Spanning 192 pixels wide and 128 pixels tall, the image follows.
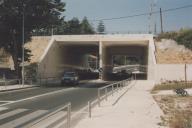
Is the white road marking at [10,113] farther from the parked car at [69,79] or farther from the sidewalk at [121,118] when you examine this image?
the parked car at [69,79]

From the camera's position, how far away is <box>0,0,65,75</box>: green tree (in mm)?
52188

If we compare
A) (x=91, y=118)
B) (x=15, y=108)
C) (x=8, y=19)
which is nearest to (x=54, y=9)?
(x=8, y=19)

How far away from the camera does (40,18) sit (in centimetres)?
5503

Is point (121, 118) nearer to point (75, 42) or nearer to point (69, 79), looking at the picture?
point (69, 79)

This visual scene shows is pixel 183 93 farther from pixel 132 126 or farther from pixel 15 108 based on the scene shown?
pixel 132 126

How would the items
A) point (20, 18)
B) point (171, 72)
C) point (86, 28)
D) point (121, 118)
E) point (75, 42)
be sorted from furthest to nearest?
point (86, 28) → point (75, 42) → point (171, 72) → point (20, 18) → point (121, 118)

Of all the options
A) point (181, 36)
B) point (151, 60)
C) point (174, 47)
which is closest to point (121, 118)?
A: point (151, 60)

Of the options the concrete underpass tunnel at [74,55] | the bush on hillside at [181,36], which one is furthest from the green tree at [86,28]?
the bush on hillside at [181,36]

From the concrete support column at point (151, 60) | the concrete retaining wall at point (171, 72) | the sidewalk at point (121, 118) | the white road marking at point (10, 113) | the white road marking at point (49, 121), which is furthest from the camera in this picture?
the concrete support column at point (151, 60)

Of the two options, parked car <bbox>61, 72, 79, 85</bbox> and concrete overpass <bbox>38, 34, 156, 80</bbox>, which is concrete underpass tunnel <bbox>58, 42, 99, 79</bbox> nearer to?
concrete overpass <bbox>38, 34, 156, 80</bbox>

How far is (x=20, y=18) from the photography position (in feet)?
174

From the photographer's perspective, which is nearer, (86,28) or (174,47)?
(174,47)

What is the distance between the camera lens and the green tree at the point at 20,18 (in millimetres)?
52188

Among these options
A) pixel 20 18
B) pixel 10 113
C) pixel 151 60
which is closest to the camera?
pixel 10 113
